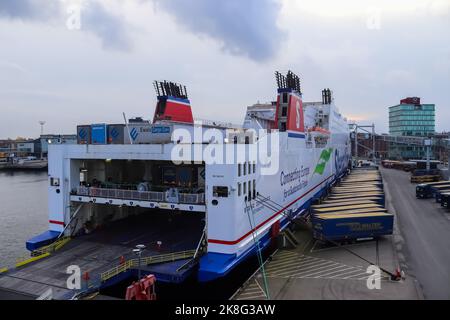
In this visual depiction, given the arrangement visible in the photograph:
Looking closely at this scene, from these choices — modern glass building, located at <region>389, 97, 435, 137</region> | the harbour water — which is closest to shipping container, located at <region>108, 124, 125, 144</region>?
the harbour water

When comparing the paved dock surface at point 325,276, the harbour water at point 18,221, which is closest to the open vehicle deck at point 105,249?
the paved dock surface at point 325,276

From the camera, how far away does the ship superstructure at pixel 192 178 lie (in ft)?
52.9

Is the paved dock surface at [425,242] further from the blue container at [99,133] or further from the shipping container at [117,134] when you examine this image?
the blue container at [99,133]

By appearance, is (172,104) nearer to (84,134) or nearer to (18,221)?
(84,134)

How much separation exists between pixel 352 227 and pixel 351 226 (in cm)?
10

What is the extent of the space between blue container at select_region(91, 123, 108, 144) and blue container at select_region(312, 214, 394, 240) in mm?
13645

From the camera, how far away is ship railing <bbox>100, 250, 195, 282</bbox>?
1466cm

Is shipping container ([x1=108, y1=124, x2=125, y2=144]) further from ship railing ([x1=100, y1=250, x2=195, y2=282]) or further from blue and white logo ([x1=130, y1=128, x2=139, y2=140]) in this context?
ship railing ([x1=100, y1=250, x2=195, y2=282])

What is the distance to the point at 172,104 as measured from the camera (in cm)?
2555

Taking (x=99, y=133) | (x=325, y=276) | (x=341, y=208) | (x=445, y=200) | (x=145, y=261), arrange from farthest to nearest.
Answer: (x=445, y=200)
(x=341, y=208)
(x=99, y=133)
(x=325, y=276)
(x=145, y=261)

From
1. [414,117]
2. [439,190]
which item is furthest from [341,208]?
[414,117]

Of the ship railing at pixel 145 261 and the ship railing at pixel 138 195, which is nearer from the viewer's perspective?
the ship railing at pixel 145 261

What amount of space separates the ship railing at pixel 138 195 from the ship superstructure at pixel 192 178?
0.17 ft
